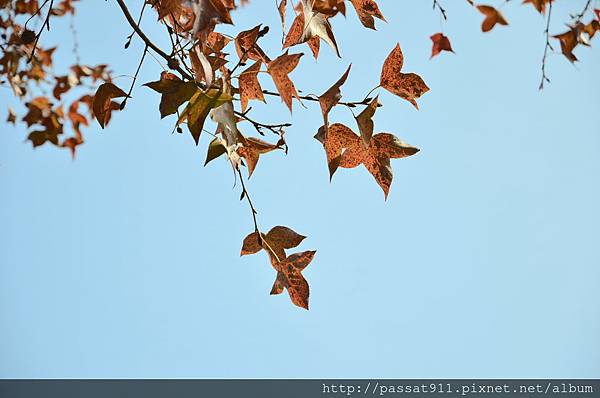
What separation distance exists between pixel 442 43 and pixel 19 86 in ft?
4.30

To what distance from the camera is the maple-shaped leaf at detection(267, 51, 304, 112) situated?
0.57 meters

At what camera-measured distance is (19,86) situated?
66.7 inches

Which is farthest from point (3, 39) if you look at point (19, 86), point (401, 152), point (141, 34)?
point (401, 152)

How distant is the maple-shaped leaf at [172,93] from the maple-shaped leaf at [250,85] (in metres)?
0.08

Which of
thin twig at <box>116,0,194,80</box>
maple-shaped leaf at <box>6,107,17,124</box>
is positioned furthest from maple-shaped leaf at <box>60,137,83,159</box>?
thin twig at <box>116,0,194,80</box>

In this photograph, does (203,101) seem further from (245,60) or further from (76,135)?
(76,135)

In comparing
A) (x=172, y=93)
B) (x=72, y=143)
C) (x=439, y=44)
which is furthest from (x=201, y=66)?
(x=72, y=143)

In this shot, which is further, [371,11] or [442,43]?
[442,43]

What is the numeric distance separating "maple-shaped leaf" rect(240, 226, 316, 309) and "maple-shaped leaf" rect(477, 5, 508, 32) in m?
0.33

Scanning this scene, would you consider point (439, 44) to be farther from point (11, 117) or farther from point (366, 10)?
point (11, 117)

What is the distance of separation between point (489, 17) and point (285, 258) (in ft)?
1.21

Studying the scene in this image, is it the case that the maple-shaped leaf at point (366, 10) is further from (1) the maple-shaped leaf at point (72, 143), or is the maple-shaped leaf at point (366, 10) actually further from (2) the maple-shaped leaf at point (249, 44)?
(1) the maple-shaped leaf at point (72, 143)

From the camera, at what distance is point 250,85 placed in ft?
2.12

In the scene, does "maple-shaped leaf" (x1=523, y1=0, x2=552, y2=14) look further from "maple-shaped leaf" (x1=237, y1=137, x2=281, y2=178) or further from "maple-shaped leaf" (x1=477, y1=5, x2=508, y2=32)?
"maple-shaped leaf" (x1=237, y1=137, x2=281, y2=178)
